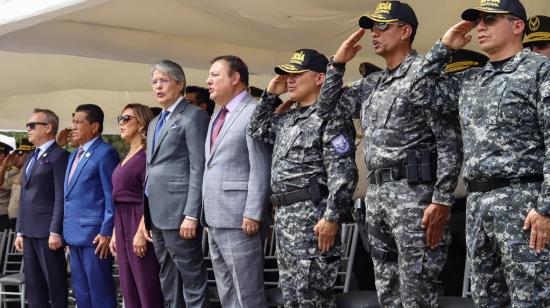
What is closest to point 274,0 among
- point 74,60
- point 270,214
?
point 270,214

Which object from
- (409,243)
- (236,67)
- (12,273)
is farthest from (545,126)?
(12,273)

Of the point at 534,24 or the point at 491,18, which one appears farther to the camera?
the point at 534,24

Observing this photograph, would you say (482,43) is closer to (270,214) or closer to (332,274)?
(332,274)

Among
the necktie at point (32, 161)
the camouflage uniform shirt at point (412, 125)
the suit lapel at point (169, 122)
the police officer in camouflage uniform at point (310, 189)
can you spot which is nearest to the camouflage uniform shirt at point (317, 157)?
the police officer in camouflage uniform at point (310, 189)

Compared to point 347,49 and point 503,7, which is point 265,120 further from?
point 503,7

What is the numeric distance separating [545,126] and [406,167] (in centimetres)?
71

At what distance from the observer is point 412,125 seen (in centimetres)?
377

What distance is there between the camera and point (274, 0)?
518 centimetres

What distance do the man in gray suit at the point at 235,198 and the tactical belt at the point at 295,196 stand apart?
0.26m

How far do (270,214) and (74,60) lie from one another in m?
3.82

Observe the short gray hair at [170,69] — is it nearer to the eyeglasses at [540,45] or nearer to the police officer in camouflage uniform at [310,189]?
the police officer in camouflage uniform at [310,189]

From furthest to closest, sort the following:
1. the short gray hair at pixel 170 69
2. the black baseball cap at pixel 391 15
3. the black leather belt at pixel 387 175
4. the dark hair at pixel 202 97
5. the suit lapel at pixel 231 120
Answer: the dark hair at pixel 202 97 → the short gray hair at pixel 170 69 → the suit lapel at pixel 231 120 → the black baseball cap at pixel 391 15 → the black leather belt at pixel 387 175

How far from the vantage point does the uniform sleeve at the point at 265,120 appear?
4754mm

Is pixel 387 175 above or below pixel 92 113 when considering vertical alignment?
below
